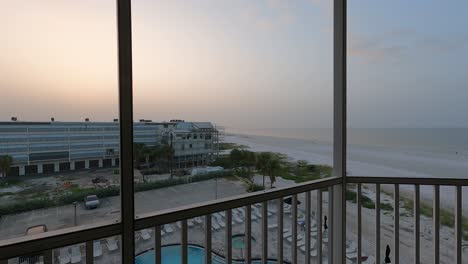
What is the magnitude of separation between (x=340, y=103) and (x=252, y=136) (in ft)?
2.40

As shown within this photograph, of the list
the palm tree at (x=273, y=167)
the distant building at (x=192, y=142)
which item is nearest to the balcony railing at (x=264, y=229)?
the palm tree at (x=273, y=167)

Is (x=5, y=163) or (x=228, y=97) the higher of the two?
(x=228, y=97)

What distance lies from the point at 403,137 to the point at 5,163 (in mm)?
2365

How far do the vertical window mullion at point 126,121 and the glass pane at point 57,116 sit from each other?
1.8 inches

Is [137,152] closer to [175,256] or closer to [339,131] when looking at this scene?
[175,256]

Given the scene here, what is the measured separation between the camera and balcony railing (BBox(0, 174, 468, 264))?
1.09 meters

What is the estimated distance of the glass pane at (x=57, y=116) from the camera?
1062 millimetres

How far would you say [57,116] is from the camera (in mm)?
1192

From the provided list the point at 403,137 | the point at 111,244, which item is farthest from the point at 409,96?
the point at 111,244

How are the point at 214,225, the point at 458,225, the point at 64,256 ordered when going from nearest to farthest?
the point at 64,256, the point at 214,225, the point at 458,225

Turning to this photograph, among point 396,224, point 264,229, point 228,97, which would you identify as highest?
point 228,97

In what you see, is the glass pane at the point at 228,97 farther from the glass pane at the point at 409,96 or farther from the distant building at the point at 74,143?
the glass pane at the point at 409,96

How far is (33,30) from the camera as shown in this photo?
3.69 feet

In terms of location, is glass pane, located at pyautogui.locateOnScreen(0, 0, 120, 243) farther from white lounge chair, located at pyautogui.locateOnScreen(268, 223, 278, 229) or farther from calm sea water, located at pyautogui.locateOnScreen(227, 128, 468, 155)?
calm sea water, located at pyautogui.locateOnScreen(227, 128, 468, 155)
